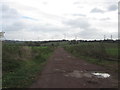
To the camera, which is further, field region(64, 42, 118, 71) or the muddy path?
field region(64, 42, 118, 71)

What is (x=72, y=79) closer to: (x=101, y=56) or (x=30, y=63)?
(x=30, y=63)

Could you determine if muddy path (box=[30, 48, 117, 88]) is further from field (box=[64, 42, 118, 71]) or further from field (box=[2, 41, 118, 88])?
field (box=[64, 42, 118, 71])

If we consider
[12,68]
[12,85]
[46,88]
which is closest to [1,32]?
[12,68]

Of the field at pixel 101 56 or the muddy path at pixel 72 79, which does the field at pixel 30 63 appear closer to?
the field at pixel 101 56

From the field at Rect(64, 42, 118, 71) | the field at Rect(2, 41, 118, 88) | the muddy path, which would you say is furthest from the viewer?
the field at Rect(64, 42, 118, 71)

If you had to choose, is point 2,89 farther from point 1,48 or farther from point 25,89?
point 1,48

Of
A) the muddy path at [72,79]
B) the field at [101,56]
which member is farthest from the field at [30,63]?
the muddy path at [72,79]

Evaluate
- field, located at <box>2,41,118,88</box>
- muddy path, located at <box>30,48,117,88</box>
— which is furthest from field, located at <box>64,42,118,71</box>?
muddy path, located at <box>30,48,117,88</box>

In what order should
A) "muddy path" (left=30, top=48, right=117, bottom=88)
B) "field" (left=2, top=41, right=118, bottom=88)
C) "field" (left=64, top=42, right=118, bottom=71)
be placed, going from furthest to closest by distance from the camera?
"field" (left=64, top=42, right=118, bottom=71) < "field" (left=2, top=41, right=118, bottom=88) < "muddy path" (left=30, top=48, right=117, bottom=88)

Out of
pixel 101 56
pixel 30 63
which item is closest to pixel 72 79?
pixel 30 63

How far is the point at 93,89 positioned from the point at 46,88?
224 cm

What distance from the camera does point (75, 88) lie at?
26.6 ft

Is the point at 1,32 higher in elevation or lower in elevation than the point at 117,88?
higher

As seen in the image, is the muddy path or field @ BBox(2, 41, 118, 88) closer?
the muddy path
